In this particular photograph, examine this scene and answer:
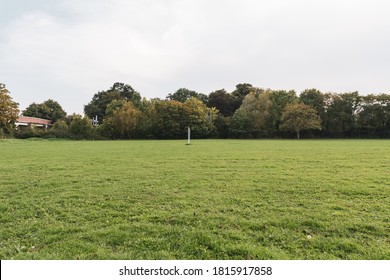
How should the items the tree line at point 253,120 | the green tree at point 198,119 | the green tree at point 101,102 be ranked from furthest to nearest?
the green tree at point 101,102, the green tree at point 198,119, the tree line at point 253,120

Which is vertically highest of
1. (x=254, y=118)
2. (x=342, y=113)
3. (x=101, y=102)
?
(x=101, y=102)

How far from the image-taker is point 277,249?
347 centimetres

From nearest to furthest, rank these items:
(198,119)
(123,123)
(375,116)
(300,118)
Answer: (300,118) → (375,116) → (198,119) → (123,123)

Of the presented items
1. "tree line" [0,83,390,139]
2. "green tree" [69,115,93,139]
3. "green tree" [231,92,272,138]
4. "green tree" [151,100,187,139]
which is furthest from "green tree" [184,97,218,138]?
"green tree" [69,115,93,139]

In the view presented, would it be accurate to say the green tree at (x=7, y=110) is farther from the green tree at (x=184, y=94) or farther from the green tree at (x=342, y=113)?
the green tree at (x=342, y=113)

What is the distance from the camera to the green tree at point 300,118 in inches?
1837

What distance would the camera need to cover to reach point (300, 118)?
1833 inches

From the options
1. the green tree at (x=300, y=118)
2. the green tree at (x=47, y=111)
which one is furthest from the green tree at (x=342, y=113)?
the green tree at (x=47, y=111)

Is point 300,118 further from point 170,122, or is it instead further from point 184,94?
point 184,94

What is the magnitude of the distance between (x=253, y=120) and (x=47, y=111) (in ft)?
232

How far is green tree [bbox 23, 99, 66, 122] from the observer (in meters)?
80.9

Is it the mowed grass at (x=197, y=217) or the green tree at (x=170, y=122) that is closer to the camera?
the mowed grass at (x=197, y=217)

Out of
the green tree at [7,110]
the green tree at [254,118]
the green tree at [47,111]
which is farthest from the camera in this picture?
the green tree at [47,111]

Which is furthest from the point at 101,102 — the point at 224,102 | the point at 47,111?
the point at 224,102
